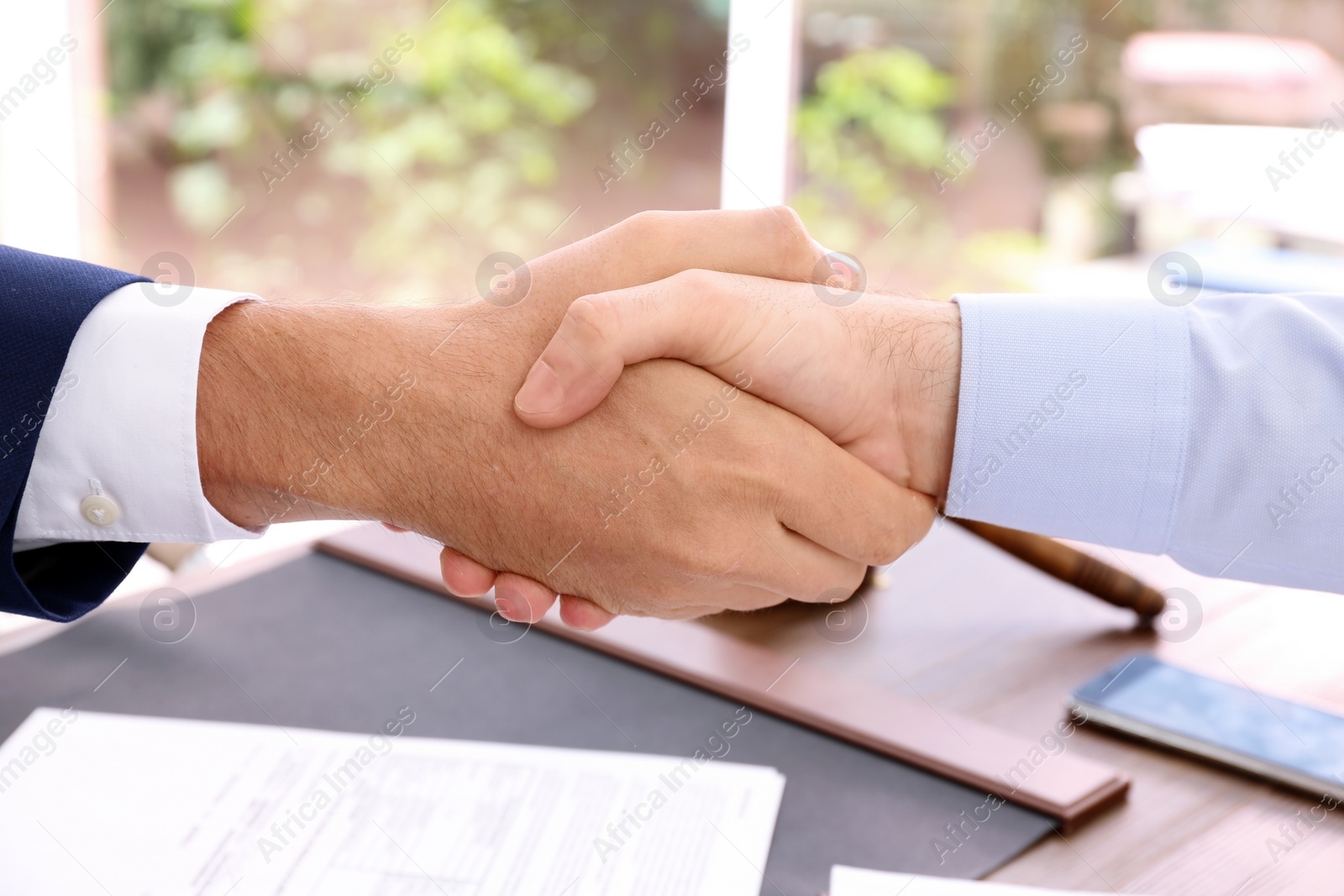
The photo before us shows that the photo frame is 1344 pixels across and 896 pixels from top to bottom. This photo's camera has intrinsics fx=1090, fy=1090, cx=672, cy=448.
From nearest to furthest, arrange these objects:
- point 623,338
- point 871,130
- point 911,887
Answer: point 911,887, point 623,338, point 871,130

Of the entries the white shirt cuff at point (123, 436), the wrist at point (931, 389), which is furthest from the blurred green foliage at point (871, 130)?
the white shirt cuff at point (123, 436)

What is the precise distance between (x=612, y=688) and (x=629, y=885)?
241mm

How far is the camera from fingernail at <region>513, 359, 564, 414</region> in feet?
2.98

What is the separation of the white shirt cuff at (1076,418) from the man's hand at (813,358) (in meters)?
0.03

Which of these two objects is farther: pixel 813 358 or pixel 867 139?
pixel 867 139

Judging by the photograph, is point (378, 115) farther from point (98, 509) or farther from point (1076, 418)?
point (1076, 418)

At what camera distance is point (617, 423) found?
3.13 feet

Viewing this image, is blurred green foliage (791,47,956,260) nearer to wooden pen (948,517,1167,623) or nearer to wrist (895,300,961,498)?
wooden pen (948,517,1167,623)

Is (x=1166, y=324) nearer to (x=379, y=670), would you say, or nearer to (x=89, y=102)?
(x=379, y=670)

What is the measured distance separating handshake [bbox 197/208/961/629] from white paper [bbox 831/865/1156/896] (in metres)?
0.30

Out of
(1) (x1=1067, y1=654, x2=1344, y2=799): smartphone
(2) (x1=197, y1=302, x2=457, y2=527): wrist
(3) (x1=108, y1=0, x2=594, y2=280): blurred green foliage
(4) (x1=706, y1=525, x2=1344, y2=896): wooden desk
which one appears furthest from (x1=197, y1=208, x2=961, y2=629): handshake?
(3) (x1=108, y1=0, x2=594, y2=280): blurred green foliage

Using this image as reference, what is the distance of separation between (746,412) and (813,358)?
0.25 ft

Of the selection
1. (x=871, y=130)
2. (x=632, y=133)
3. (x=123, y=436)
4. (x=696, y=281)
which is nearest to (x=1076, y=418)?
(x=696, y=281)

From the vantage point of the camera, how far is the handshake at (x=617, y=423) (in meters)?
0.90
